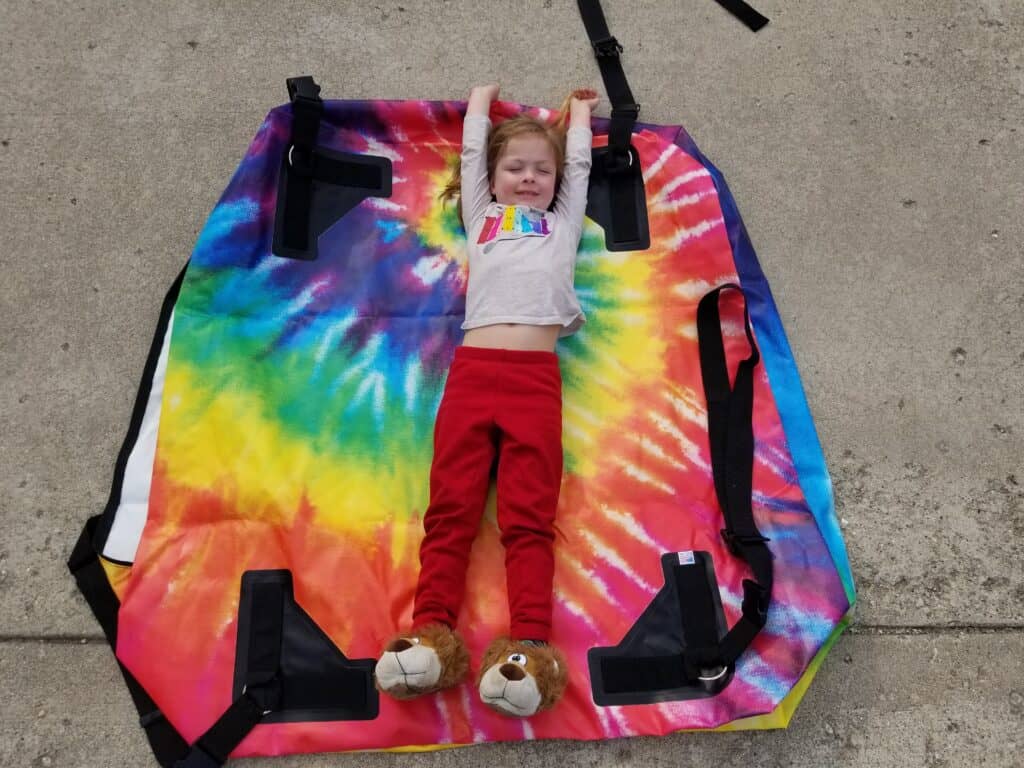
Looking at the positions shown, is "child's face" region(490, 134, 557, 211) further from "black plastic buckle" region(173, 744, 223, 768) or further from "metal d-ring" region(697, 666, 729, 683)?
"black plastic buckle" region(173, 744, 223, 768)

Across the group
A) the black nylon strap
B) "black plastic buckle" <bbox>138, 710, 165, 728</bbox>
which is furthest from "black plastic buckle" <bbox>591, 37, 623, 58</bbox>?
"black plastic buckle" <bbox>138, 710, 165, 728</bbox>

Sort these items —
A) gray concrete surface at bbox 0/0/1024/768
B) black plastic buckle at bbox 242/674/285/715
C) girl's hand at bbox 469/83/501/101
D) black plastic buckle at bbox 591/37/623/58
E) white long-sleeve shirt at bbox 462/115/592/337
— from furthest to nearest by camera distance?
1. black plastic buckle at bbox 591/37/623/58
2. girl's hand at bbox 469/83/501/101
3. white long-sleeve shirt at bbox 462/115/592/337
4. gray concrete surface at bbox 0/0/1024/768
5. black plastic buckle at bbox 242/674/285/715

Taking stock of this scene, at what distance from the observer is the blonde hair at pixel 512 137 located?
5.99 ft

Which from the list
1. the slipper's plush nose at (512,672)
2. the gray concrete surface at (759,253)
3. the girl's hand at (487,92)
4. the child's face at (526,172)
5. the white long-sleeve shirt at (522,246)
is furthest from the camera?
the girl's hand at (487,92)

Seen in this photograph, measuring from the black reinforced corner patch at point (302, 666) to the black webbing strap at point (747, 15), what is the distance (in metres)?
2.07

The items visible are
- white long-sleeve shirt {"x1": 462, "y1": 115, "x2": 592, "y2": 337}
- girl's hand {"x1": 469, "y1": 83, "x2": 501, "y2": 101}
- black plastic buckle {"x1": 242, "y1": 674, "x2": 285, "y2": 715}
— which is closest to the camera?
black plastic buckle {"x1": 242, "y1": 674, "x2": 285, "y2": 715}

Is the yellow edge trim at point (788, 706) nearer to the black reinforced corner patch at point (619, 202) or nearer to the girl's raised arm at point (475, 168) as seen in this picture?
the black reinforced corner patch at point (619, 202)

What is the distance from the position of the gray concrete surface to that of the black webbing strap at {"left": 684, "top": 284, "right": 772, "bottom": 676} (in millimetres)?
206

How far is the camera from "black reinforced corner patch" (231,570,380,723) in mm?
1411

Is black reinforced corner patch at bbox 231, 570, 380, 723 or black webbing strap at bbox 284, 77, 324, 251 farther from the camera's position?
black webbing strap at bbox 284, 77, 324, 251

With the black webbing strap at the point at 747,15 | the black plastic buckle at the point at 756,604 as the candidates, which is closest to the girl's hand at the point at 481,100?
the black webbing strap at the point at 747,15

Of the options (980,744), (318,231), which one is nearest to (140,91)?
(318,231)

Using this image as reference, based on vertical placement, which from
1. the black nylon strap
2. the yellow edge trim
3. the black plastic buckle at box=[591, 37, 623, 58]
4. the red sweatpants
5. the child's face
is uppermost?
the black plastic buckle at box=[591, 37, 623, 58]

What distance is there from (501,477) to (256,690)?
0.65 metres
